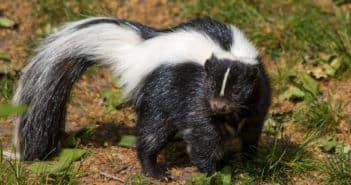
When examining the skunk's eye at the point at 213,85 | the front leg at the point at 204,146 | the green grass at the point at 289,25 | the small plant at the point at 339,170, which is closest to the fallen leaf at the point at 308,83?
the green grass at the point at 289,25

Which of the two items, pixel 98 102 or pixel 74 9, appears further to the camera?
pixel 74 9

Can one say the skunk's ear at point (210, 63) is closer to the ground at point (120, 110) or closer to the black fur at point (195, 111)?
the black fur at point (195, 111)

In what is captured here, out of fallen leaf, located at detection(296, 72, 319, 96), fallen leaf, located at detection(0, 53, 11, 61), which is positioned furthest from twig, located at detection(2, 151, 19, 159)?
fallen leaf, located at detection(296, 72, 319, 96)

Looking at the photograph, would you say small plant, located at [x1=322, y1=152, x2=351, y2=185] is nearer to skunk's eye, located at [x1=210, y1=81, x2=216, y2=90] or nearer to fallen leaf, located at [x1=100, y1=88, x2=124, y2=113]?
skunk's eye, located at [x1=210, y1=81, x2=216, y2=90]

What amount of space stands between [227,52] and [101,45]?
1.23 metres

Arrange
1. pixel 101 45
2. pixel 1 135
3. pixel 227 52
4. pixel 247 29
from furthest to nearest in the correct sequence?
pixel 247 29
pixel 1 135
pixel 101 45
pixel 227 52

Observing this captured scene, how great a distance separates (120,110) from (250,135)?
2161 mm

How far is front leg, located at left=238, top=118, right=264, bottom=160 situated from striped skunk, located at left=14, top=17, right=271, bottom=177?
10 mm

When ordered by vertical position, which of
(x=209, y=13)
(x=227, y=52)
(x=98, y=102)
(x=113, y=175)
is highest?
(x=209, y=13)

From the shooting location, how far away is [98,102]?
25.8 ft

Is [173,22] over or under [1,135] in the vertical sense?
over

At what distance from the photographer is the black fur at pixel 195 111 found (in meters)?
5.45

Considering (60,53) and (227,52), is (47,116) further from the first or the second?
(227,52)

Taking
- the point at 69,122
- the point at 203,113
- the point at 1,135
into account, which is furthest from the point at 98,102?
the point at 203,113
